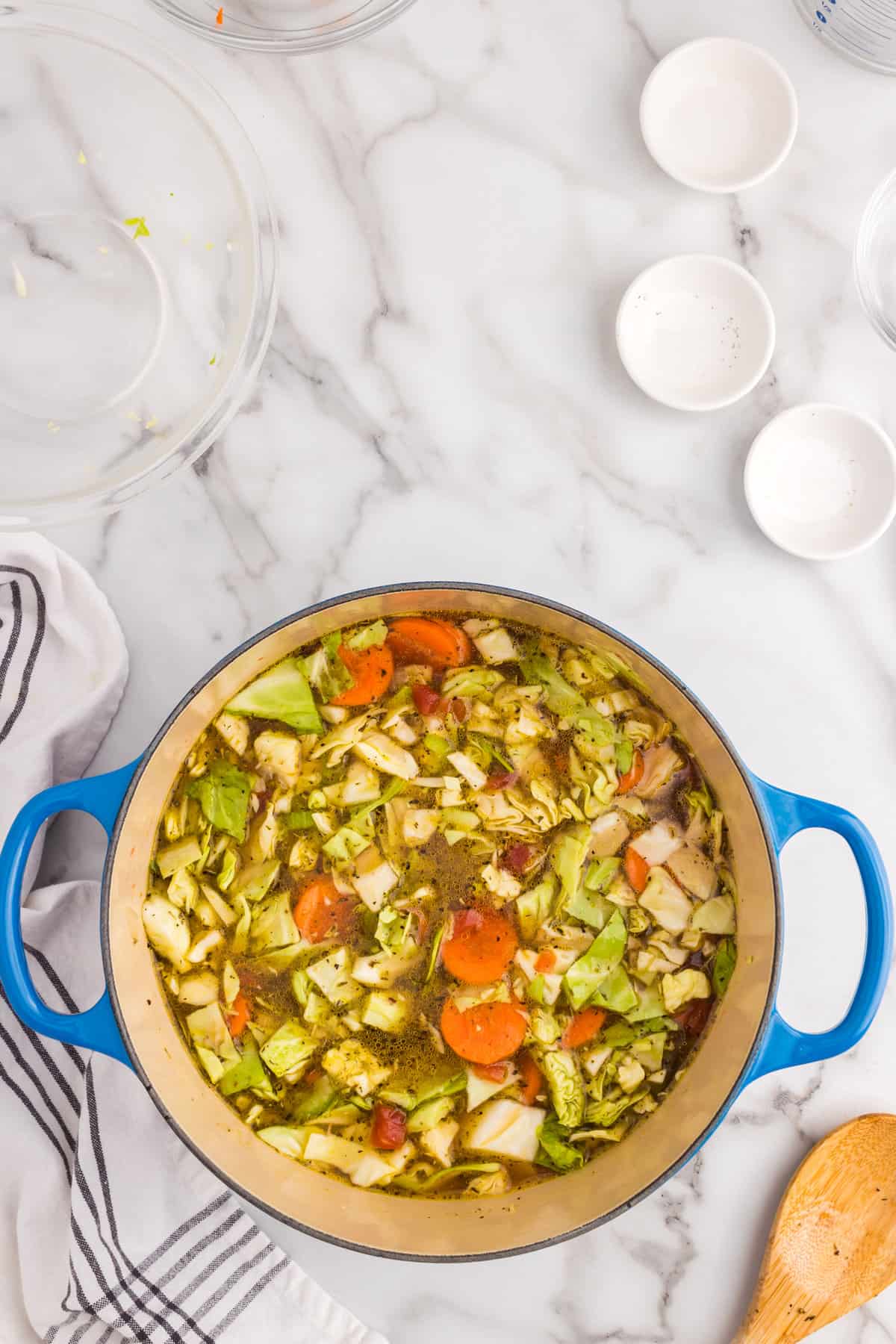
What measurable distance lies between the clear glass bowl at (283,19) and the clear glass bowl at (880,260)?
96 cm

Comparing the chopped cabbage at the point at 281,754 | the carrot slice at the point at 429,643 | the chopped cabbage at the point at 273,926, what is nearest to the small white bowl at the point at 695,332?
the carrot slice at the point at 429,643

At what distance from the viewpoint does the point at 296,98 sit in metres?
2.12

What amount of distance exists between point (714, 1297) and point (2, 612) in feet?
6.21

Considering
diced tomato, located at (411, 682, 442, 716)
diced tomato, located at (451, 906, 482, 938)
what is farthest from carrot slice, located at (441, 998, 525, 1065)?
diced tomato, located at (411, 682, 442, 716)

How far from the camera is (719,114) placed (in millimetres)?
2102

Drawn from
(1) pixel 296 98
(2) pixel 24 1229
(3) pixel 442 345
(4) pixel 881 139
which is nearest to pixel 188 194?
(1) pixel 296 98

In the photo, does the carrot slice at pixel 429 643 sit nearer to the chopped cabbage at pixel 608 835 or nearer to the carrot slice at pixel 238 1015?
the chopped cabbage at pixel 608 835

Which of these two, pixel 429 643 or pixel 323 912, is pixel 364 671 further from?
pixel 323 912

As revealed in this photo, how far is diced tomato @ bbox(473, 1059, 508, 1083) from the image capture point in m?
2.12

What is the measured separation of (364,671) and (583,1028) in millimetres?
801

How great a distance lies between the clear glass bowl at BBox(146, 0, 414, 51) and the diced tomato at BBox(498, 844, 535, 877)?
5.10ft

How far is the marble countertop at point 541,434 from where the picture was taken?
212 cm

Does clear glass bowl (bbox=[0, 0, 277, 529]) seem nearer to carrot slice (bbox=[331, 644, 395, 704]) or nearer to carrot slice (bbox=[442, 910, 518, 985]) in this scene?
carrot slice (bbox=[331, 644, 395, 704])

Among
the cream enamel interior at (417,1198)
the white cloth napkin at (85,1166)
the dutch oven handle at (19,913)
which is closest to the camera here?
the dutch oven handle at (19,913)
